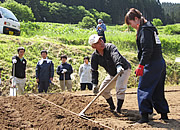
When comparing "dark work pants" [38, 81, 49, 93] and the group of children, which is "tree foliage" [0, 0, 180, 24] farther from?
the group of children

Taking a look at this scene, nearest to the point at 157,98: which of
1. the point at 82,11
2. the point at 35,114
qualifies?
the point at 35,114

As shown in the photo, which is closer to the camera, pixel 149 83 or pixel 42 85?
pixel 149 83

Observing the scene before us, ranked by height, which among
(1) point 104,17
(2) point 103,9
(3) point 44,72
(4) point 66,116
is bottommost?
(4) point 66,116

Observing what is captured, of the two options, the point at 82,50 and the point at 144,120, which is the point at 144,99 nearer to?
the point at 144,120

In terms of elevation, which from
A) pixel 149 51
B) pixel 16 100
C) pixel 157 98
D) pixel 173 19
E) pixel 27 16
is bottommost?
pixel 16 100

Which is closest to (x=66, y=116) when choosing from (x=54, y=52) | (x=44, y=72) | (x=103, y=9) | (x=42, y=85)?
(x=44, y=72)

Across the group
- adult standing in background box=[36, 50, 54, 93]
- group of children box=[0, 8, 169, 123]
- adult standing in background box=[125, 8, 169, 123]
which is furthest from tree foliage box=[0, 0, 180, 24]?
adult standing in background box=[125, 8, 169, 123]

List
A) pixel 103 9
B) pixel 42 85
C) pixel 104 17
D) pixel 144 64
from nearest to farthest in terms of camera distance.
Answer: pixel 144 64 → pixel 42 85 → pixel 104 17 → pixel 103 9

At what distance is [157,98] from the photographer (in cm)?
373

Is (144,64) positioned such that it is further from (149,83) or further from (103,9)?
(103,9)

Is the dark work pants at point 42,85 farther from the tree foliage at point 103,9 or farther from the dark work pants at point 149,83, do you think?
the tree foliage at point 103,9

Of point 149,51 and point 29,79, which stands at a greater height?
point 149,51

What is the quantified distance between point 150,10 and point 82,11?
31.3m

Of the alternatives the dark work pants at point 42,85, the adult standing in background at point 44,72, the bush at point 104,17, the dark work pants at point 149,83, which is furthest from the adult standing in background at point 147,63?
the bush at point 104,17
